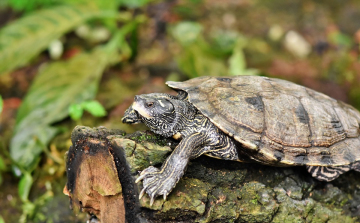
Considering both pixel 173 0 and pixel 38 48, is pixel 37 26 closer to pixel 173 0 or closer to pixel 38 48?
pixel 38 48

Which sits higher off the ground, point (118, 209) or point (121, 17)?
point (121, 17)

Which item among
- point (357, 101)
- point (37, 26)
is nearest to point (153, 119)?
point (37, 26)

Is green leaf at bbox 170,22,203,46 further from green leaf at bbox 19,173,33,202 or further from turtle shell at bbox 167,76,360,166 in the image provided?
green leaf at bbox 19,173,33,202

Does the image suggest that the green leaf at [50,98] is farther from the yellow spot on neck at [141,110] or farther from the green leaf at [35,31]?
the yellow spot on neck at [141,110]

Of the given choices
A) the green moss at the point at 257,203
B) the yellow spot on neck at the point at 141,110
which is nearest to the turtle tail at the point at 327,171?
the green moss at the point at 257,203

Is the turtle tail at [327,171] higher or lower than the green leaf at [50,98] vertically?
higher

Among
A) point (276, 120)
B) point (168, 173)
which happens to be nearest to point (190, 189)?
point (168, 173)

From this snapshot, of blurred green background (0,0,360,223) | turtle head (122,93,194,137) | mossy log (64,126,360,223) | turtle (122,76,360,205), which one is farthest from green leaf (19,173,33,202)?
turtle head (122,93,194,137)
